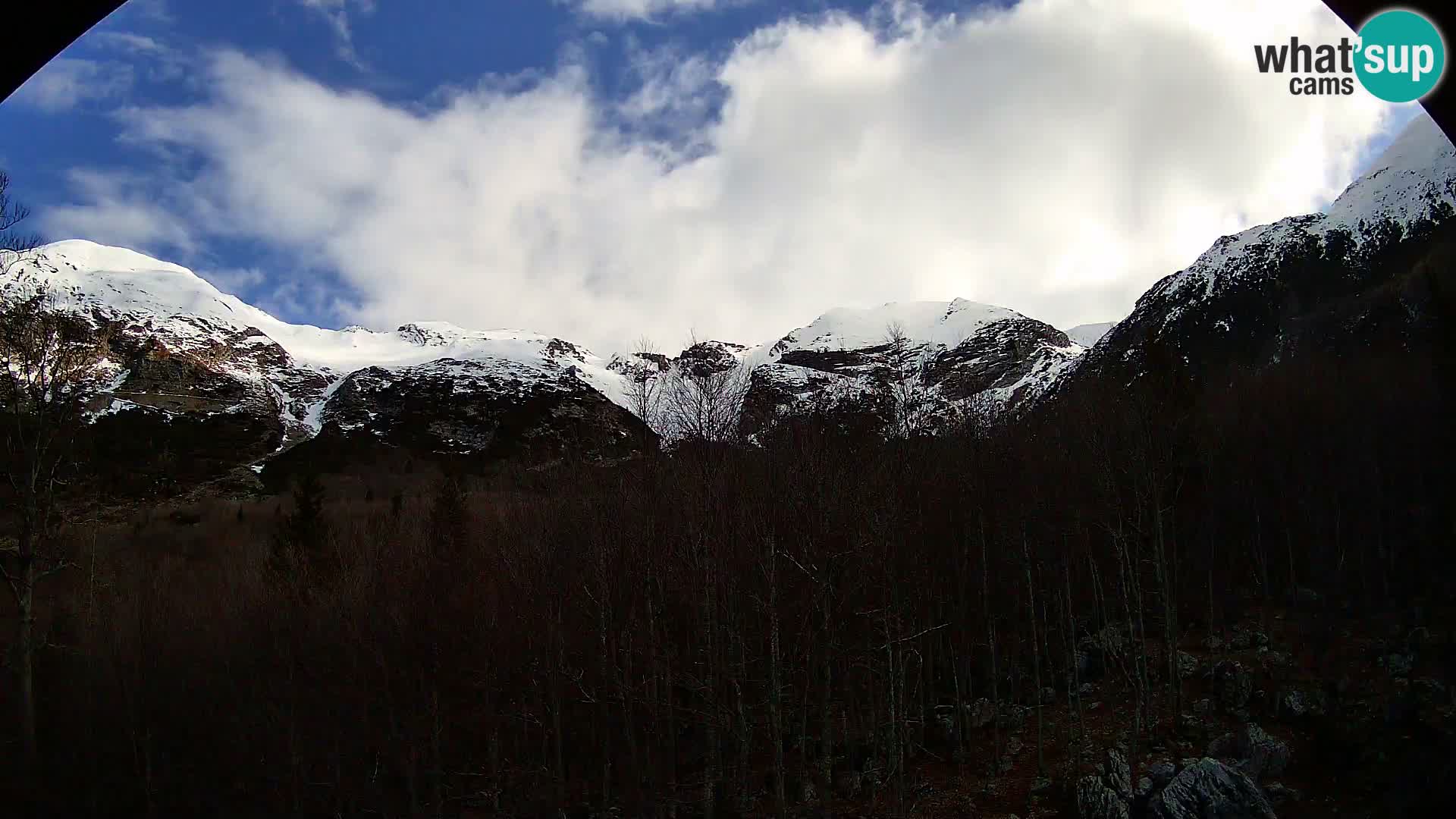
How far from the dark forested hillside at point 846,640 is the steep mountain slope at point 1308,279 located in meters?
30.8

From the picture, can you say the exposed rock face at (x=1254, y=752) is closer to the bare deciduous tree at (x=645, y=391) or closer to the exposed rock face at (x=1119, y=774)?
the exposed rock face at (x=1119, y=774)

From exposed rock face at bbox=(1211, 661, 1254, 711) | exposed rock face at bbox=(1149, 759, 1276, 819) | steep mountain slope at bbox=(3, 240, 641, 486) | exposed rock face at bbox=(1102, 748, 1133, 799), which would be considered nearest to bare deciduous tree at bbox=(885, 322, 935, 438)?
exposed rock face at bbox=(1102, 748, 1133, 799)

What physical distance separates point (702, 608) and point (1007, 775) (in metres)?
9.79

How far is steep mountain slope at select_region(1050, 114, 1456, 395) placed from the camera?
66.4 metres

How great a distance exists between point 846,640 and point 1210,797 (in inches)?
322

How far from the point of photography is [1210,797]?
15039mm

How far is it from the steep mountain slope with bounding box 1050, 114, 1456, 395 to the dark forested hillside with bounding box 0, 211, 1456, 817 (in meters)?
30.8

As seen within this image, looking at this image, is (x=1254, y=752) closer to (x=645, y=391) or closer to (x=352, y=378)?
(x=645, y=391)

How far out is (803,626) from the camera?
15852 mm

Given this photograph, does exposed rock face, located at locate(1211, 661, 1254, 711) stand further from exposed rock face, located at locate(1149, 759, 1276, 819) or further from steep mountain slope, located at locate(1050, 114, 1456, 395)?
steep mountain slope, located at locate(1050, 114, 1456, 395)

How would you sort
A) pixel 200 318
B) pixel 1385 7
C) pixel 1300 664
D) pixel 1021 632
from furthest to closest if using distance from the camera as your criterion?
pixel 200 318 → pixel 1021 632 → pixel 1300 664 → pixel 1385 7

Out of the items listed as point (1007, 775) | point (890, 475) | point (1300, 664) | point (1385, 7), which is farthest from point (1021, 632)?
point (1385, 7)

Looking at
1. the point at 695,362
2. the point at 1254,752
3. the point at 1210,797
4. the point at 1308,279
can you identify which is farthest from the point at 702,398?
the point at 1308,279

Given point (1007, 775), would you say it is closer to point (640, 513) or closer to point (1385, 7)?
point (640, 513)
